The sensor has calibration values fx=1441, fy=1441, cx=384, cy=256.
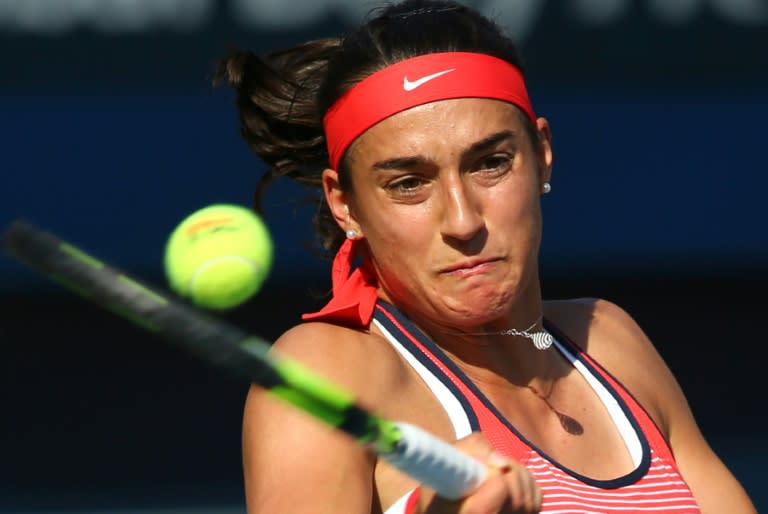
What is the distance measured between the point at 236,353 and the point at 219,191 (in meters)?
3.19

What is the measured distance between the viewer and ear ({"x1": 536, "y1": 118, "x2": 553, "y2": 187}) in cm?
257

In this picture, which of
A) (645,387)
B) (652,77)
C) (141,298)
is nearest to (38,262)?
(141,298)

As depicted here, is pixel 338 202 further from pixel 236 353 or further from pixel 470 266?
pixel 236 353

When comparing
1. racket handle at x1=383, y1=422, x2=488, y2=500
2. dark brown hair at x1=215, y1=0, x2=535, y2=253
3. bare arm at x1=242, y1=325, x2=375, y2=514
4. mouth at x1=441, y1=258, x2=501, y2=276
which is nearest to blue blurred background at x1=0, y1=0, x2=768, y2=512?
dark brown hair at x1=215, y1=0, x2=535, y2=253

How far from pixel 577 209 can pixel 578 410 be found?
2391mm

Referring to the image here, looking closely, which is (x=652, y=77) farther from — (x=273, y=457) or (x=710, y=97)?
(x=273, y=457)

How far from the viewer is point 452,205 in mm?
2326

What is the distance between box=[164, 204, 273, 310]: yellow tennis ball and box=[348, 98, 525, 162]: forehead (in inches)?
14.0

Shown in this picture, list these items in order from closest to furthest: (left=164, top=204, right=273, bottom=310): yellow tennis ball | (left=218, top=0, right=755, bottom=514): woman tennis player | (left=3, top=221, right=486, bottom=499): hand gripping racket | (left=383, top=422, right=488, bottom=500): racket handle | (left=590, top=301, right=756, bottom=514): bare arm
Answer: (left=3, top=221, right=486, bottom=499): hand gripping racket
(left=383, top=422, right=488, bottom=500): racket handle
(left=164, top=204, right=273, bottom=310): yellow tennis ball
(left=218, top=0, right=755, bottom=514): woman tennis player
(left=590, top=301, right=756, bottom=514): bare arm

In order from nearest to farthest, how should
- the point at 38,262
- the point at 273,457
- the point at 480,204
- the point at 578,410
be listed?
the point at 38,262, the point at 273,457, the point at 480,204, the point at 578,410

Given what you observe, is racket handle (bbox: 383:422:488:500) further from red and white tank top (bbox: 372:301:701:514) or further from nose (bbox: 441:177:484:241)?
nose (bbox: 441:177:484:241)

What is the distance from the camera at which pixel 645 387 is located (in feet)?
8.94

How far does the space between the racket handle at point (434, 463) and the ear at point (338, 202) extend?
75 centimetres

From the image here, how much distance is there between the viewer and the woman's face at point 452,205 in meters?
2.35
